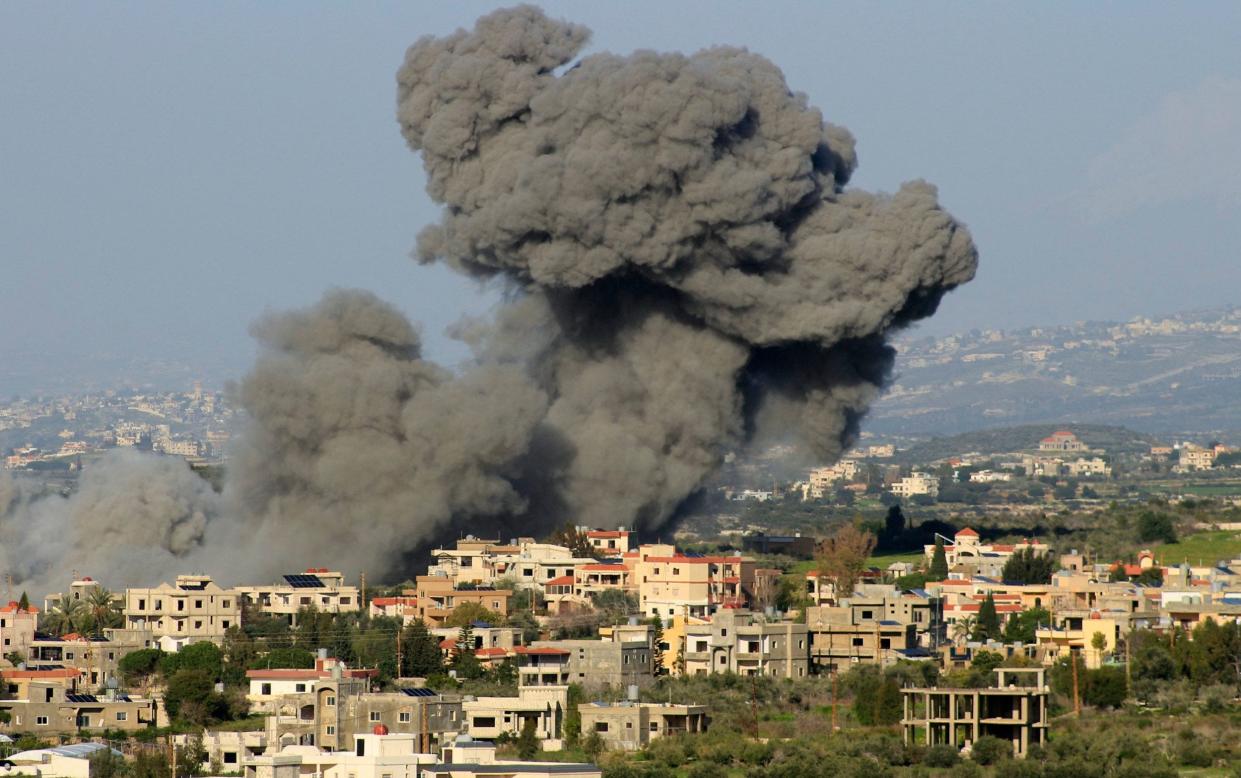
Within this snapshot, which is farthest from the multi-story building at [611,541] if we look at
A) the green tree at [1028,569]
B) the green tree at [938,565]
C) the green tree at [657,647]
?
the green tree at [657,647]

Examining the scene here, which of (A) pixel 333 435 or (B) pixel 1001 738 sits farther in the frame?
(A) pixel 333 435

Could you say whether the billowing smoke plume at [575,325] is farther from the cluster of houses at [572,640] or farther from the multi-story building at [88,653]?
the multi-story building at [88,653]

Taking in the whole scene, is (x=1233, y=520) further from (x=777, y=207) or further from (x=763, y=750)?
(x=763, y=750)

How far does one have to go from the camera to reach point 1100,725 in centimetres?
3541

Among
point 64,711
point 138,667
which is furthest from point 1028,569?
point 64,711

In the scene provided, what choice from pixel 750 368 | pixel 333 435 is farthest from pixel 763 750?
pixel 750 368

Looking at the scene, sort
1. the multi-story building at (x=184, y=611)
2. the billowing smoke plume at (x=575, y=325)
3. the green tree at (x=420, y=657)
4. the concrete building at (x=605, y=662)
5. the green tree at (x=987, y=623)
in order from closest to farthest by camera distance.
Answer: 1. the concrete building at (x=605, y=662)
2. the green tree at (x=420, y=657)
3. the multi-story building at (x=184, y=611)
4. the green tree at (x=987, y=623)
5. the billowing smoke plume at (x=575, y=325)

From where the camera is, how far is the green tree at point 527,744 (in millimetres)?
33781

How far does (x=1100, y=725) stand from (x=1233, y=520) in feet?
115

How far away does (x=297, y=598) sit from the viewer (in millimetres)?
46312

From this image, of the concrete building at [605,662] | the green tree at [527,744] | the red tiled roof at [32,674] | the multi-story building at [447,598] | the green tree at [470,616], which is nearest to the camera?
the green tree at [527,744]

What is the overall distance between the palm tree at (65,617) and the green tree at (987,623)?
13.9 m

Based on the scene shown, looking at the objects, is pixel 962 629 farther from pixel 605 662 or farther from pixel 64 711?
pixel 64 711

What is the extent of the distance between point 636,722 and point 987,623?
10702mm
